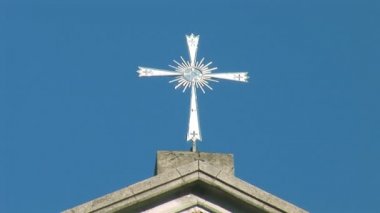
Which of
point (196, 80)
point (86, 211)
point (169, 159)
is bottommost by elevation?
point (86, 211)

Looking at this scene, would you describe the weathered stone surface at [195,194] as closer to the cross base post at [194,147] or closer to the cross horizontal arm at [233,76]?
the cross base post at [194,147]

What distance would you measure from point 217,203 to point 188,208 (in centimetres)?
37

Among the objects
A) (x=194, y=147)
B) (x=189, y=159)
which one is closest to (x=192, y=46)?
(x=194, y=147)

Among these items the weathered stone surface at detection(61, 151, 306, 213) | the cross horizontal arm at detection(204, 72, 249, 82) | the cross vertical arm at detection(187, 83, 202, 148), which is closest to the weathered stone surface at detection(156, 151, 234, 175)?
the weathered stone surface at detection(61, 151, 306, 213)

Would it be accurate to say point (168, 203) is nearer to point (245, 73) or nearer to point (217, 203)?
point (217, 203)

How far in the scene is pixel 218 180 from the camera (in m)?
14.4

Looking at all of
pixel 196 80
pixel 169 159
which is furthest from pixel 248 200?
pixel 196 80

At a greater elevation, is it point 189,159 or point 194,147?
point 194,147

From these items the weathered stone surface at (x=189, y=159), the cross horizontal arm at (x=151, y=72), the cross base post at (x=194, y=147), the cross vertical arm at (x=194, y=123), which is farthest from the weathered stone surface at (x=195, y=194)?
the cross horizontal arm at (x=151, y=72)

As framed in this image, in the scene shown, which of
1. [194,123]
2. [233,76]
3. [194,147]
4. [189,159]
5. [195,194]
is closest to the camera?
[195,194]

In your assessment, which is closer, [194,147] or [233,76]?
[194,147]

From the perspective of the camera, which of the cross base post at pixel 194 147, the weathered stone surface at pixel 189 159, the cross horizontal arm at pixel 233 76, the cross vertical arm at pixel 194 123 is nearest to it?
the weathered stone surface at pixel 189 159

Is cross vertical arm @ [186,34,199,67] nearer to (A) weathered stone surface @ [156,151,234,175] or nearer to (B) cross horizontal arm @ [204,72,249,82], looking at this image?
(B) cross horizontal arm @ [204,72,249,82]

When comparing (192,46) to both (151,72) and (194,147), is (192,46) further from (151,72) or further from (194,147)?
(194,147)
